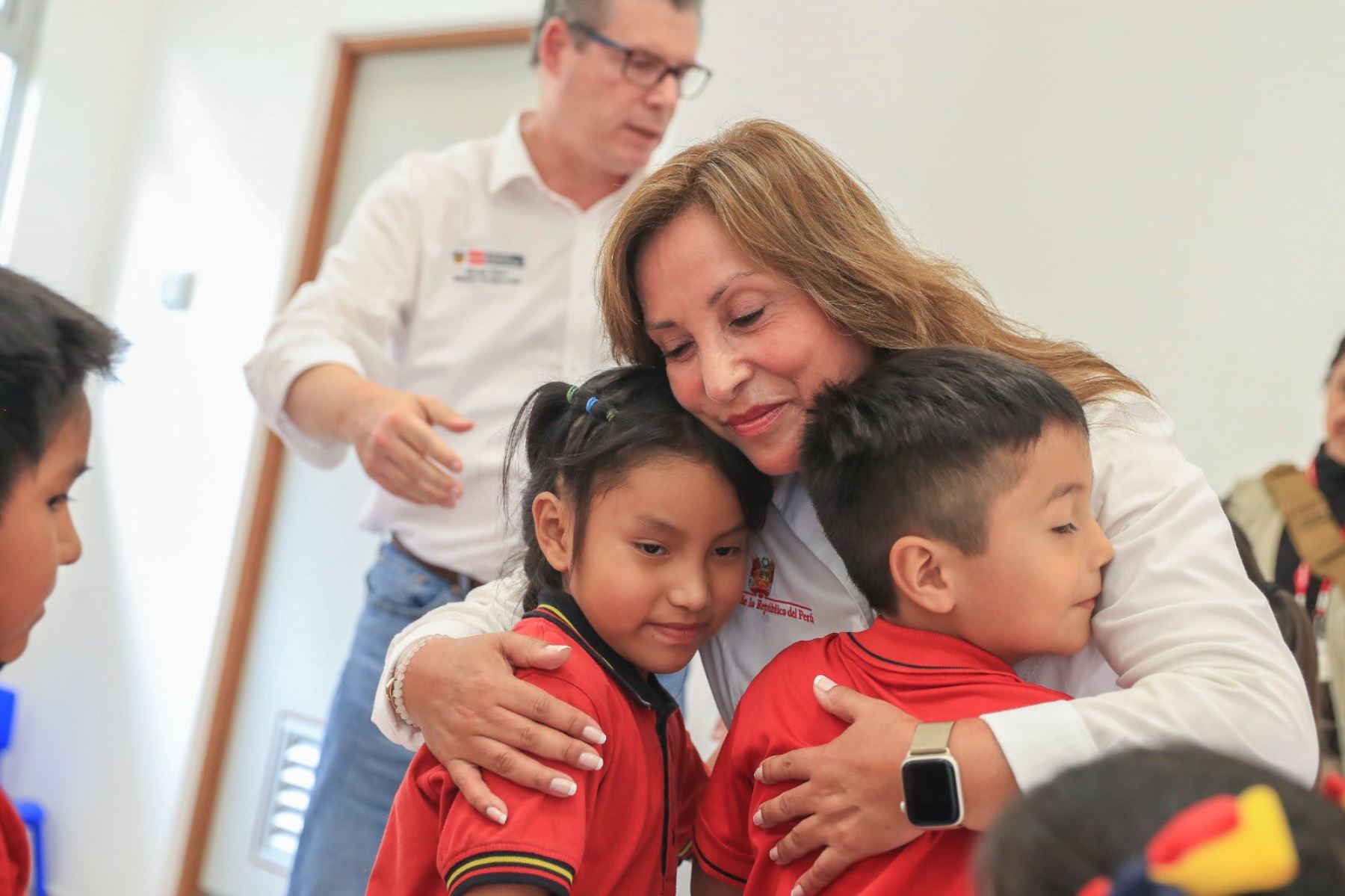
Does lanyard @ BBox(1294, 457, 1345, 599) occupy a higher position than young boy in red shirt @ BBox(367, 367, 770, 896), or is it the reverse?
lanyard @ BBox(1294, 457, 1345, 599)

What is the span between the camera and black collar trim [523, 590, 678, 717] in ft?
3.82

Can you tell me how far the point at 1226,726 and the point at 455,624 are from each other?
0.81m

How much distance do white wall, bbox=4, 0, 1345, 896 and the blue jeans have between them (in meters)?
1.25

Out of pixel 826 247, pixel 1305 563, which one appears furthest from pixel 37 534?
pixel 1305 563

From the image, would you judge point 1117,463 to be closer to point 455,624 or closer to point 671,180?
point 671,180

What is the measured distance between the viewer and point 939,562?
1049mm

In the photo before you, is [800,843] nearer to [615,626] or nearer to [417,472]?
[615,626]

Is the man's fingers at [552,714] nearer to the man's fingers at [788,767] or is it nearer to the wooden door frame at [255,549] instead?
the man's fingers at [788,767]

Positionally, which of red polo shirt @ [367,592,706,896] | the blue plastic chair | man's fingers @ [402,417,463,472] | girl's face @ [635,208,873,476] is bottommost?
the blue plastic chair

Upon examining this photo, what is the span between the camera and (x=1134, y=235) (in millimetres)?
2086

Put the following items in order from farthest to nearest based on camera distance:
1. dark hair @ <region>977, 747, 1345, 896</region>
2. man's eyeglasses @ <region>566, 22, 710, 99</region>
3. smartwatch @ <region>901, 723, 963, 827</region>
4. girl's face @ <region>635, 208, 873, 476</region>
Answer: man's eyeglasses @ <region>566, 22, 710, 99</region>, girl's face @ <region>635, 208, 873, 476</region>, smartwatch @ <region>901, 723, 963, 827</region>, dark hair @ <region>977, 747, 1345, 896</region>

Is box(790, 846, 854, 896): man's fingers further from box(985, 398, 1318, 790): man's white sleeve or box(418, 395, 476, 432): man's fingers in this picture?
box(418, 395, 476, 432): man's fingers

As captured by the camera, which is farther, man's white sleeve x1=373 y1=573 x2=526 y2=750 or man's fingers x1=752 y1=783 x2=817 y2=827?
man's white sleeve x1=373 y1=573 x2=526 y2=750

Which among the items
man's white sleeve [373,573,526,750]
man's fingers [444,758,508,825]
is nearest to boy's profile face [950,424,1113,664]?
man's fingers [444,758,508,825]
